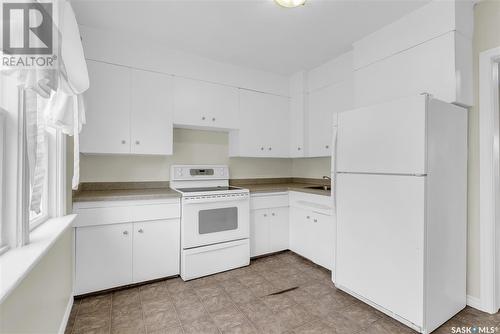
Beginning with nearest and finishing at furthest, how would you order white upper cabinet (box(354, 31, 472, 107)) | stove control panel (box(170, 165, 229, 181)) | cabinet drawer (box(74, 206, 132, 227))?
white upper cabinet (box(354, 31, 472, 107))
cabinet drawer (box(74, 206, 132, 227))
stove control panel (box(170, 165, 229, 181))

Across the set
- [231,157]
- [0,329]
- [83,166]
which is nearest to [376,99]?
[231,157]

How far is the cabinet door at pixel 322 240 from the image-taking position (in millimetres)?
2531

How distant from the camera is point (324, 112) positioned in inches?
121

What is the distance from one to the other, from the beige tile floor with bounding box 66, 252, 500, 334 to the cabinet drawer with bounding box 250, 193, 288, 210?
31.8 inches

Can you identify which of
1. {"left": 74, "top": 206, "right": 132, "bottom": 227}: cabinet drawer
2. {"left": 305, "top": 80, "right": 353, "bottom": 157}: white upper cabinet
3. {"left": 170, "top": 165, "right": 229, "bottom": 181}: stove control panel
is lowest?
{"left": 74, "top": 206, "right": 132, "bottom": 227}: cabinet drawer

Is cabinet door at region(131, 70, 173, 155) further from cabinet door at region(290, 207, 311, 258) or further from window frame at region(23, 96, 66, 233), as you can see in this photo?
cabinet door at region(290, 207, 311, 258)

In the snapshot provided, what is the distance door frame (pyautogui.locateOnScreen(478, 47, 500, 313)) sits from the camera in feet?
6.18

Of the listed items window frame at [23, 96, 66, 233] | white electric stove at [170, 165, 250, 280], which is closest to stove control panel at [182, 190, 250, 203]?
white electric stove at [170, 165, 250, 280]

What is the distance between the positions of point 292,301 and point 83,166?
8.06ft

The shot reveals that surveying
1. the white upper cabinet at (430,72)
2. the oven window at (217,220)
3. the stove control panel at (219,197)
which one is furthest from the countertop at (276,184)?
the white upper cabinet at (430,72)

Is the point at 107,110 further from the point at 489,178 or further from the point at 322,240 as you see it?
the point at 489,178

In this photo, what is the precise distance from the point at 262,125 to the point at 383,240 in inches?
79.7

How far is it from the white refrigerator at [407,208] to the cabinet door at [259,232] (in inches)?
42.3

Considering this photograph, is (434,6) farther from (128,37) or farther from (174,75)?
(128,37)
